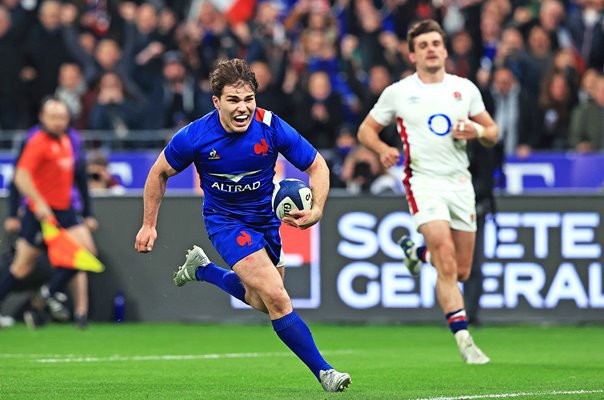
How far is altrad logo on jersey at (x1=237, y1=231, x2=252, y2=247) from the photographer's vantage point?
9547 millimetres

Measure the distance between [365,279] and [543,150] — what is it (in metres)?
4.29

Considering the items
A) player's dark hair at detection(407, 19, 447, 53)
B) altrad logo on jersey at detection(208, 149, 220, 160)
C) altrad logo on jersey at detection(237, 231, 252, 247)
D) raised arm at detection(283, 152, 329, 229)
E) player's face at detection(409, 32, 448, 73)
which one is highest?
player's dark hair at detection(407, 19, 447, 53)

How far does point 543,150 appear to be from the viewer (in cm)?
2006

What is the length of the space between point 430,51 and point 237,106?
3.35 meters

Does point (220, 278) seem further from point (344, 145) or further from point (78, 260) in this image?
point (344, 145)

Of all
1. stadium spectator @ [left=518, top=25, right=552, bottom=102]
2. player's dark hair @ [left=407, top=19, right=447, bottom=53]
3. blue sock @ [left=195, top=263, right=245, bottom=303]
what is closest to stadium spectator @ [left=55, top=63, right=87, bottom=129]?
stadium spectator @ [left=518, top=25, right=552, bottom=102]

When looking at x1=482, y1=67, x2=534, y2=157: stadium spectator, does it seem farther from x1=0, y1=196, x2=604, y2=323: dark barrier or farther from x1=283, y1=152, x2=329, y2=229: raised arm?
x1=283, y1=152, x2=329, y2=229: raised arm

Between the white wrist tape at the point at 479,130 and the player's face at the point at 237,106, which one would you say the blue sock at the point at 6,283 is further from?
the player's face at the point at 237,106

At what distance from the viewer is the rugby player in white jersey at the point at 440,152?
1210 cm

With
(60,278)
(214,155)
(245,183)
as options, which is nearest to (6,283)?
(60,278)

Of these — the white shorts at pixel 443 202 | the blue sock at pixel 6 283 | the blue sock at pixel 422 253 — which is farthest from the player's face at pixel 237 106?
the blue sock at pixel 6 283

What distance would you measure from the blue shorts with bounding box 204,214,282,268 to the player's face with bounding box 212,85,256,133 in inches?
25.7

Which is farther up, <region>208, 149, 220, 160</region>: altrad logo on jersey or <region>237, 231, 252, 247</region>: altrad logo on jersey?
<region>208, 149, 220, 160</region>: altrad logo on jersey

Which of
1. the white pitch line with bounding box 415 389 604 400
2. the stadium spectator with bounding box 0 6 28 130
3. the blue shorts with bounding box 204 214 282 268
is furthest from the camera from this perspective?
the stadium spectator with bounding box 0 6 28 130
